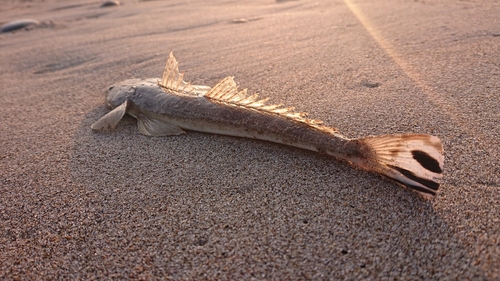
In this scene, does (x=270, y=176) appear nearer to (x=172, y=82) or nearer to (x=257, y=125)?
(x=257, y=125)

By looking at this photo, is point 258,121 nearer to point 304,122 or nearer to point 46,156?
point 304,122

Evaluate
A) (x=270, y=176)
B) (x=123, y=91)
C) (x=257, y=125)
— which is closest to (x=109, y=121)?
(x=123, y=91)

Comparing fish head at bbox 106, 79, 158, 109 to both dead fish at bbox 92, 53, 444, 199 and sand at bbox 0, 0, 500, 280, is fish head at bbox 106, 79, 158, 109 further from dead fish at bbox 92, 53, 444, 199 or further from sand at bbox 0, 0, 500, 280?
sand at bbox 0, 0, 500, 280

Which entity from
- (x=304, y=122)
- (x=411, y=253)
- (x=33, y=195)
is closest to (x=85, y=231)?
(x=33, y=195)

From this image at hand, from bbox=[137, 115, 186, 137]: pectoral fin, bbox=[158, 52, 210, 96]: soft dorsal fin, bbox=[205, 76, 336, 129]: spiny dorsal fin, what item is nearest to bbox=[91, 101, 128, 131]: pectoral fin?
bbox=[137, 115, 186, 137]: pectoral fin

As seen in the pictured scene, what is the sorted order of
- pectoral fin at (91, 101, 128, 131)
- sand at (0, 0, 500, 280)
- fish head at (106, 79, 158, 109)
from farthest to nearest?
fish head at (106, 79, 158, 109) → pectoral fin at (91, 101, 128, 131) → sand at (0, 0, 500, 280)

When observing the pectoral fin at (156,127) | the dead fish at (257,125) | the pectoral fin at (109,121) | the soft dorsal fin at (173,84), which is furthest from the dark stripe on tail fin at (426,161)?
the pectoral fin at (109,121)

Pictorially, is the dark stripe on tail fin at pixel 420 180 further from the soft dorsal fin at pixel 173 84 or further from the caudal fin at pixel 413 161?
the soft dorsal fin at pixel 173 84
